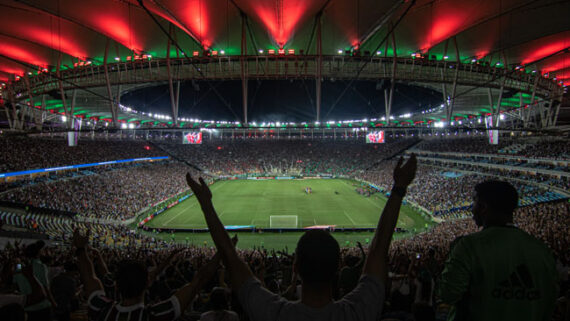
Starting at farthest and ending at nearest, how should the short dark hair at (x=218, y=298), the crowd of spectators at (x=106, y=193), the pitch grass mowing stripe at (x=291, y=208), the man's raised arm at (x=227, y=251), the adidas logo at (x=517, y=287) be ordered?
the pitch grass mowing stripe at (x=291, y=208), the crowd of spectators at (x=106, y=193), the short dark hair at (x=218, y=298), the adidas logo at (x=517, y=287), the man's raised arm at (x=227, y=251)

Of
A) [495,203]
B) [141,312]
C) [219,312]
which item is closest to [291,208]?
[219,312]

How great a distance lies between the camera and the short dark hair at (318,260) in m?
1.25

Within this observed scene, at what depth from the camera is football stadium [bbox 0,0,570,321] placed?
1732mm

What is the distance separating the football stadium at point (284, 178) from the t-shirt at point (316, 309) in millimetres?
10

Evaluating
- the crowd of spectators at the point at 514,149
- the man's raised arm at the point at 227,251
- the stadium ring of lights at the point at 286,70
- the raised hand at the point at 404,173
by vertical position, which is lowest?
the man's raised arm at the point at 227,251

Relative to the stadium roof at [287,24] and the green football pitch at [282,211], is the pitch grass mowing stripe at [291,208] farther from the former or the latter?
the stadium roof at [287,24]

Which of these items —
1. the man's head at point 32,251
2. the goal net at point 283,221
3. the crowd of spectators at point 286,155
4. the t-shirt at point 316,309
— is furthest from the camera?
the crowd of spectators at point 286,155

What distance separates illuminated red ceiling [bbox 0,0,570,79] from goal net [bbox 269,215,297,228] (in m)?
16.9

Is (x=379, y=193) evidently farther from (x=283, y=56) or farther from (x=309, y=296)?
(x=309, y=296)

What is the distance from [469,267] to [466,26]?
73.4ft

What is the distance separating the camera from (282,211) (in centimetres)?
3216

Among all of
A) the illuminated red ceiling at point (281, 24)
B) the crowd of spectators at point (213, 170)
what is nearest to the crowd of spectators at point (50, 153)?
the crowd of spectators at point (213, 170)

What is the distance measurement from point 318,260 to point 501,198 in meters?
1.50

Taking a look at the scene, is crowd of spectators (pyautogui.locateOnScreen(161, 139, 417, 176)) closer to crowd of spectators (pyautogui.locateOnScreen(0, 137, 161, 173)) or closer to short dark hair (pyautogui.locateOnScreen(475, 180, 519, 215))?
crowd of spectators (pyautogui.locateOnScreen(0, 137, 161, 173))
